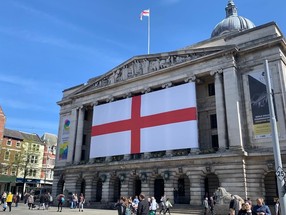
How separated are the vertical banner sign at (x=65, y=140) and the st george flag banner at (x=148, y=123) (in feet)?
24.6

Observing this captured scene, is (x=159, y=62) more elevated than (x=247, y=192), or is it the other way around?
(x=159, y=62)

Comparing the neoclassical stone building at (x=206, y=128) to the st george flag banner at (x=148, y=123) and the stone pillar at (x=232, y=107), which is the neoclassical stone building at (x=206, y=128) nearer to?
the stone pillar at (x=232, y=107)

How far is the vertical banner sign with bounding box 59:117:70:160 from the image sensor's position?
5109 centimetres

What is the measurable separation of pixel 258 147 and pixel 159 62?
18.9 metres

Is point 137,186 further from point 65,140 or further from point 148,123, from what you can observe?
point 65,140

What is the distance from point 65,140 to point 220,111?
30074mm

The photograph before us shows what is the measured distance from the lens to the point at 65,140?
5200 cm

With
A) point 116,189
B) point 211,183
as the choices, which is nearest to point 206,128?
point 211,183

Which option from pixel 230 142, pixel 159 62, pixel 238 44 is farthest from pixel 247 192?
pixel 159 62

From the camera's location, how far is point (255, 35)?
118 ft

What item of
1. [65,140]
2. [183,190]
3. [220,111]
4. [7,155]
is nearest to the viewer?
[220,111]

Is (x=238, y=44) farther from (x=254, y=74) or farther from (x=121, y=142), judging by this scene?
(x=121, y=142)

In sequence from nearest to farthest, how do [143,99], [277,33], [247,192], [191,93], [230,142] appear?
[247,192] < [230,142] < [277,33] < [191,93] < [143,99]

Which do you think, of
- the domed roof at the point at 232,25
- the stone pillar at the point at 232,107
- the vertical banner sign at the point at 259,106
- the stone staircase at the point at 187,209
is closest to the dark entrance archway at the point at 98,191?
the stone staircase at the point at 187,209
